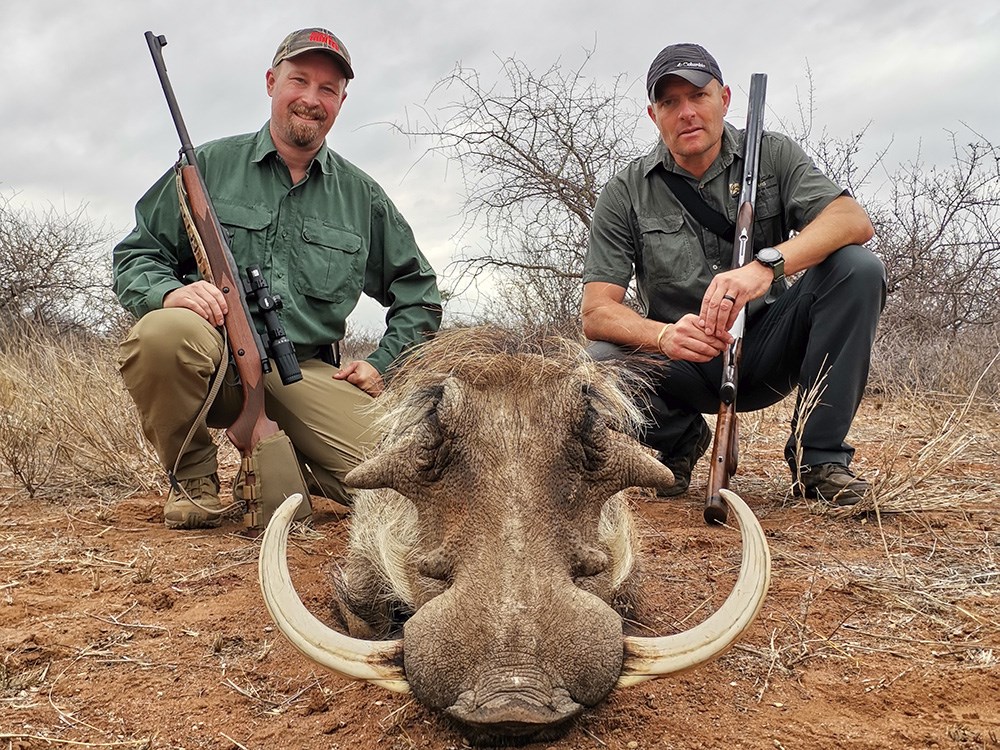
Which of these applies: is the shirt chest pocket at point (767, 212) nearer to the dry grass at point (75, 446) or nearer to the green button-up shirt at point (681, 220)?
the green button-up shirt at point (681, 220)

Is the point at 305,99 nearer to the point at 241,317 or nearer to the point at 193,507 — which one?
the point at 241,317

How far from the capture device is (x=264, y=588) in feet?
5.57

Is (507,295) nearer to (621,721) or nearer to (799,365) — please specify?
(799,365)

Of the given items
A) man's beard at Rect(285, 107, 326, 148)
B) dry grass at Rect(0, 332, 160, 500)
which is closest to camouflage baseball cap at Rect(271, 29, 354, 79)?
man's beard at Rect(285, 107, 326, 148)

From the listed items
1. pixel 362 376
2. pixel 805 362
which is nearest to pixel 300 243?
pixel 362 376

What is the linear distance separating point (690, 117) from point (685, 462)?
1.67 meters

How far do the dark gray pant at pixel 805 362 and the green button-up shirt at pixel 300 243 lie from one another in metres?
1.07

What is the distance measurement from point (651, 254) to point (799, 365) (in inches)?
34.8

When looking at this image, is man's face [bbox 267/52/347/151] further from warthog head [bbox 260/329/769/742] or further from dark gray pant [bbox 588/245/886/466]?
warthog head [bbox 260/329/769/742]

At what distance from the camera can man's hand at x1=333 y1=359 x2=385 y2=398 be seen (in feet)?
13.0

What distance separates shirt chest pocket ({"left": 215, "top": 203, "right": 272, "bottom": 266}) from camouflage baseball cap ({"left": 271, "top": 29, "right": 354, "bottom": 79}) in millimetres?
790

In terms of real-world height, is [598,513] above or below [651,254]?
below

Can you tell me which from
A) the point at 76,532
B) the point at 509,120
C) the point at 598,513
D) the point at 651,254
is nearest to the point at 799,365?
the point at 651,254

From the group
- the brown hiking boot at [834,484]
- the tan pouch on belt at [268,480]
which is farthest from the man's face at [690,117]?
the tan pouch on belt at [268,480]
